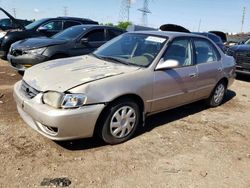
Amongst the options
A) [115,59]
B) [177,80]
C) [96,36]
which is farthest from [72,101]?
[96,36]

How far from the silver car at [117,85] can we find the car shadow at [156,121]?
23 centimetres

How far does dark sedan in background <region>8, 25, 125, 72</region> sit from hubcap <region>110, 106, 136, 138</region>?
3892 millimetres

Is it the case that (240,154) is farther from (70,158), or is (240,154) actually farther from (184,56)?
(70,158)

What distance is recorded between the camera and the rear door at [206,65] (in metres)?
5.62

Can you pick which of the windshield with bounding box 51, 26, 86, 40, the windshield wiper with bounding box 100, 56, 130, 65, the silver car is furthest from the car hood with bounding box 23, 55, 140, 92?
the windshield with bounding box 51, 26, 86, 40

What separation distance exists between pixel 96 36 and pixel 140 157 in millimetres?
5344

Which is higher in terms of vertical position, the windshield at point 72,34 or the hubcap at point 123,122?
the windshield at point 72,34

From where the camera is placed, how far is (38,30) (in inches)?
422

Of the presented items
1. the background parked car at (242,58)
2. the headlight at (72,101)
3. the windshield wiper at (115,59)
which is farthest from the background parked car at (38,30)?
the headlight at (72,101)

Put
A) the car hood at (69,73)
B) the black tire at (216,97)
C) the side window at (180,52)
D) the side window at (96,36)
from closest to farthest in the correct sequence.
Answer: the car hood at (69,73), the side window at (180,52), the black tire at (216,97), the side window at (96,36)

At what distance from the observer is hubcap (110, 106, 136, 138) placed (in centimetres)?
419

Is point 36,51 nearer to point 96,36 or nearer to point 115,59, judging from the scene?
point 96,36

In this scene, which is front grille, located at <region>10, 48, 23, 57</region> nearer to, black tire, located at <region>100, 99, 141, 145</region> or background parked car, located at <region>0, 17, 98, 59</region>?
background parked car, located at <region>0, 17, 98, 59</region>

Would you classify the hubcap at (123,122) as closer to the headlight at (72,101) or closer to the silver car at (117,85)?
the silver car at (117,85)
